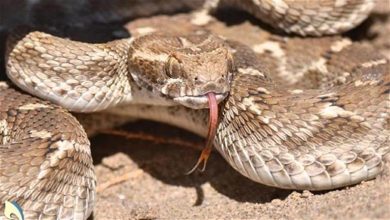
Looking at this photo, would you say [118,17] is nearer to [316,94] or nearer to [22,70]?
[22,70]

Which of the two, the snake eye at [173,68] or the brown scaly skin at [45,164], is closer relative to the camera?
the brown scaly skin at [45,164]

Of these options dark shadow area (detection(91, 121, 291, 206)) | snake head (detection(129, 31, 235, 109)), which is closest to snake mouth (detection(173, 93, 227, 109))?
snake head (detection(129, 31, 235, 109))

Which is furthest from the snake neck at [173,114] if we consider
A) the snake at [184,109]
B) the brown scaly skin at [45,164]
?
the brown scaly skin at [45,164]

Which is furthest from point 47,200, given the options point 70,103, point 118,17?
point 118,17

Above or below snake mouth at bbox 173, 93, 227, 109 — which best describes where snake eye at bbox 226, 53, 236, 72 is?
above

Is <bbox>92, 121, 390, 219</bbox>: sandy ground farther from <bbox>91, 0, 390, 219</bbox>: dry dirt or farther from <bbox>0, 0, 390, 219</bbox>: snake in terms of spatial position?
<bbox>0, 0, 390, 219</bbox>: snake

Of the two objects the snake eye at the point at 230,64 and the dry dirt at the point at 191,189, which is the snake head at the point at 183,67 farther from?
the dry dirt at the point at 191,189

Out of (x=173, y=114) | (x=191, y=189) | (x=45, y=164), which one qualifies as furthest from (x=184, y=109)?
(x=45, y=164)
